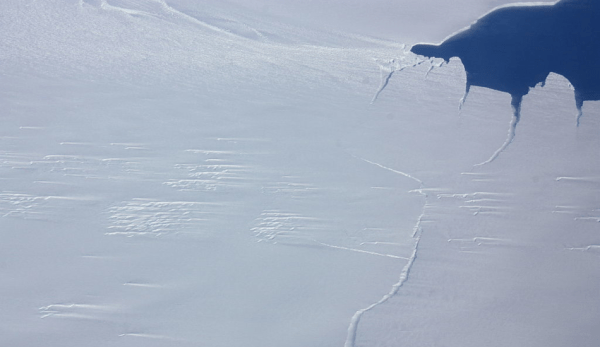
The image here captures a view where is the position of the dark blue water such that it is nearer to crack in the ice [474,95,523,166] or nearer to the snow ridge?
crack in the ice [474,95,523,166]

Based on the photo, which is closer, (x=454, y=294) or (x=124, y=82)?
(x=454, y=294)

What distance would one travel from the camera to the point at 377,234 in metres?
1.14

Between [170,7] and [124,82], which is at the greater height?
[170,7]

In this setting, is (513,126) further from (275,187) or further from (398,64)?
(275,187)

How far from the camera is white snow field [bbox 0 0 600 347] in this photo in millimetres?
1003

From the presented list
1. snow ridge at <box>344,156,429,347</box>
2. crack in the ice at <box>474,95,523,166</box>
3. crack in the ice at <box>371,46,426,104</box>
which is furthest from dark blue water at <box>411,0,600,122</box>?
snow ridge at <box>344,156,429,347</box>

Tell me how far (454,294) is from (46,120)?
1025mm

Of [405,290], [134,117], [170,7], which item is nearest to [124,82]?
[134,117]

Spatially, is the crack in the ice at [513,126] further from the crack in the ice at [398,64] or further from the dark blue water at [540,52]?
the crack in the ice at [398,64]

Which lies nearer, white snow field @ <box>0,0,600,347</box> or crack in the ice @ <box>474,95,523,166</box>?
white snow field @ <box>0,0,600,347</box>

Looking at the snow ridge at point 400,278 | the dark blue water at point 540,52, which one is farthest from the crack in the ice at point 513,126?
the snow ridge at point 400,278

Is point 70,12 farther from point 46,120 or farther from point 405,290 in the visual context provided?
point 405,290

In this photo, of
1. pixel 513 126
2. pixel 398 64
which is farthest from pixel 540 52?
pixel 398 64

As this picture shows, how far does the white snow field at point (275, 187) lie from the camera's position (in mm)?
1003
